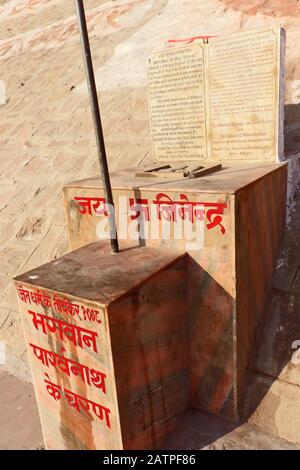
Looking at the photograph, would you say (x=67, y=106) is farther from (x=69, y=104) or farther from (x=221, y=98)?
(x=221, y=98)

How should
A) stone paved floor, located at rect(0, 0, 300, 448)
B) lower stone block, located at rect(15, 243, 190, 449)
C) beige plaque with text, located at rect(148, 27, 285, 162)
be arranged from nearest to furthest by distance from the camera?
lower stone block, located at rect(15, 243, 190, 449), beige plaque with text, located at rect(148, 27, 285, 162), stone paved floor, located at rect(0, 0, 300, 448)

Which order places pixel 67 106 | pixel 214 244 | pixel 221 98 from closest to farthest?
pixel 214 244 < pixel 221 98 < pixel 67 106

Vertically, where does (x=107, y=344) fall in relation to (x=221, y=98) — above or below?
below

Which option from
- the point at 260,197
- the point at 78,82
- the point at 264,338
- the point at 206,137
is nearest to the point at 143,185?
the point at 260,197

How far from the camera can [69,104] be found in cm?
904

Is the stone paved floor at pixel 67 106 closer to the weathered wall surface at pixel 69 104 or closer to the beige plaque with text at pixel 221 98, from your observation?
the weathered wall surface at pixel 69 104

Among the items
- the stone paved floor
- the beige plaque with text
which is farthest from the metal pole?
the stone paved floor

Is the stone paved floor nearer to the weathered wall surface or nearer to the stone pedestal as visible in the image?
the weathered wall surface

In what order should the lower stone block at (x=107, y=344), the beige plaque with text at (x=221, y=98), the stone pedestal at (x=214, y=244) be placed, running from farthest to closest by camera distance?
the beige plaque with text at (x=221, y=98)
the stone pedestal at (x=214, y=244)
the lower stone block at (x=107, y=344)

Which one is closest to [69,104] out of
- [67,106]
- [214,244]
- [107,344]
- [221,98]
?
[67,106]

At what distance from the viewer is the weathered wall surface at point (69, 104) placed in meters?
6.12

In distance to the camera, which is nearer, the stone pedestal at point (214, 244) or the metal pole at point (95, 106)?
the metal pole at point (95, 106)

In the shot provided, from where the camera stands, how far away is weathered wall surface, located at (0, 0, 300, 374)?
612cm

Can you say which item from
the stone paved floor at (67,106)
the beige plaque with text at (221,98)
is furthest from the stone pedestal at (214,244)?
the stone paved floor at (67,106)
